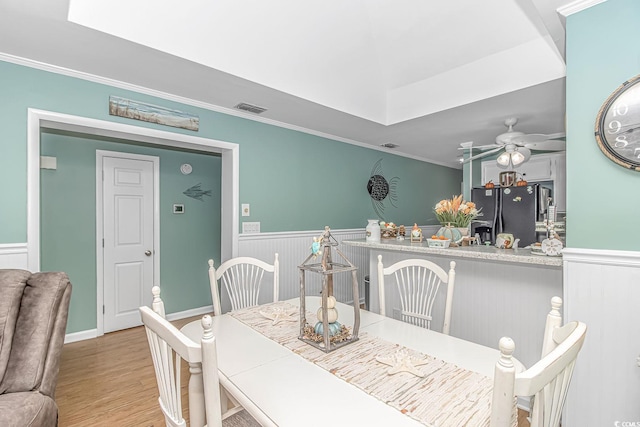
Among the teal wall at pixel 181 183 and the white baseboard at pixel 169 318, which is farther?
the white baseboard at pixel 169 318

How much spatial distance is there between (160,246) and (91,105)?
77.4 inches

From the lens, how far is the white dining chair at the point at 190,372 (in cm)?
85

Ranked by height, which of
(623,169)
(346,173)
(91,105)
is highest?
(91,105)

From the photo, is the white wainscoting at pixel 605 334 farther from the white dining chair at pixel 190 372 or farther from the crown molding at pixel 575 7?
the white dining chair at pixel 190 372

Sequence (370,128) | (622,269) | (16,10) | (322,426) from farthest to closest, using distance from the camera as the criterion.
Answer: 1. (370,128)
2. (16,10)
3. (622,269)
4. (322,426)

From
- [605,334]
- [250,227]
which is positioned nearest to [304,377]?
[605,334]

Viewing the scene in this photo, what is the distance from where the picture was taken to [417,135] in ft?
13.4

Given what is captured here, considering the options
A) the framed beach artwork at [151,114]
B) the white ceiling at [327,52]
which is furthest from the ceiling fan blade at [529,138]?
the framed beach artwork at [151,114]

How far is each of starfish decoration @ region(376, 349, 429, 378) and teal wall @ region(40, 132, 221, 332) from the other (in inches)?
136

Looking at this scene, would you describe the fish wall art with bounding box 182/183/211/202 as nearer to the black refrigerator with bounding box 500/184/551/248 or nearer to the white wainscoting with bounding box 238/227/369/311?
the white wainscoting with bounding box 238/227/369/311

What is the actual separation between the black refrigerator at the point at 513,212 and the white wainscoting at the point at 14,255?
12.0 ft

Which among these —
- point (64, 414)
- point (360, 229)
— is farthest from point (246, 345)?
point (360, 229)

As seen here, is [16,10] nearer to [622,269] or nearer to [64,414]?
[64,414]

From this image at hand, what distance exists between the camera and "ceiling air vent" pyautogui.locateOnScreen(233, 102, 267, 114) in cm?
300
